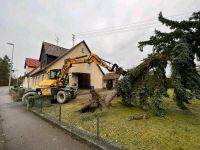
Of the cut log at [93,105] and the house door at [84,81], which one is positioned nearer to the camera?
the cut log at [93,105]

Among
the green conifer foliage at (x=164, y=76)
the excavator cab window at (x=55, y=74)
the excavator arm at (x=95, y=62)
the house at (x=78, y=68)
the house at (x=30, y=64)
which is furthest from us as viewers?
the house at (x=30, y=64)

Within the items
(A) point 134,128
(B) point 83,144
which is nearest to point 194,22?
(A) point 134,128

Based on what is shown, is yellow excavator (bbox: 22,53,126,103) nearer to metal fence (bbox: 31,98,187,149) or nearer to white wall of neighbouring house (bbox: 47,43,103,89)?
metal fence (bbox: 31,98,187,149)

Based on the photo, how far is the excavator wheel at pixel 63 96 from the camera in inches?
579

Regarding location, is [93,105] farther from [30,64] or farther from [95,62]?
[30,64]

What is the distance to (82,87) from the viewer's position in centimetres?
2566

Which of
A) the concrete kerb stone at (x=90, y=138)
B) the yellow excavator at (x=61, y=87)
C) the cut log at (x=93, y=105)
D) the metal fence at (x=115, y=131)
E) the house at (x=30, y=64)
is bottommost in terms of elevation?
the concrete kerb stone at (x=90, y=138)

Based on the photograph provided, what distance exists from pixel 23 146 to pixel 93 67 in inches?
809

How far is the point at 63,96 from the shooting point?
49.2ft

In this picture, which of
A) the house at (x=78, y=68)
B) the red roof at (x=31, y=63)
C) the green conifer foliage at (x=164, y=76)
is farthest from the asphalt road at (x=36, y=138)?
the red roof at (x=31, y=63)

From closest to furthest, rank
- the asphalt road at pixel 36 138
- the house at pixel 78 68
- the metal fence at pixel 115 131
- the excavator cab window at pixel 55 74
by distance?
the metal fence at pixel 115 131 < the asphalt road at pixel 36 138 < the excavator cab window at pixel 55 74 < the house at pixel 78 68

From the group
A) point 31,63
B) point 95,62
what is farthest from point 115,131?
point 31,63

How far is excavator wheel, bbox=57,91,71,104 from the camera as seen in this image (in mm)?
14709

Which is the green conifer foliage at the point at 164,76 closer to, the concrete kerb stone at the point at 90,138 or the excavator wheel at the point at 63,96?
the concrete kerb stone at the point at 90,138
